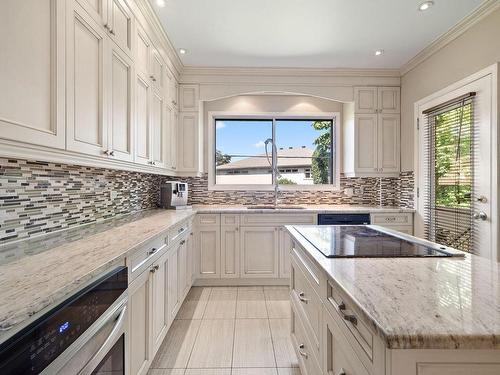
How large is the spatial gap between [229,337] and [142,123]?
6.10 feet

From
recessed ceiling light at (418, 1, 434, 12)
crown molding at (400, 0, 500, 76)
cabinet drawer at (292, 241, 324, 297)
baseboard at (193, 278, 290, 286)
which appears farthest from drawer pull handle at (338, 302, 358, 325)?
crown molding at (400, 0, 500, 76)

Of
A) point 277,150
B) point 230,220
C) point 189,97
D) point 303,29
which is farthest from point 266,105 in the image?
point 230,220

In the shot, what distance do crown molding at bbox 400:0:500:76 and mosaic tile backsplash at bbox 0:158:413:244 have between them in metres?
1.36

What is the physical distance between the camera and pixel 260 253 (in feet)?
10.7

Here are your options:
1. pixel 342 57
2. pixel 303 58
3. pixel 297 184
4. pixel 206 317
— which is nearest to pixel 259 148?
pixel 297 184

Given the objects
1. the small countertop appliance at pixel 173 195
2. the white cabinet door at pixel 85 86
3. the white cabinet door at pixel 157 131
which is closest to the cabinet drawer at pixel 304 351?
the white cabinet door at pixel 85 86

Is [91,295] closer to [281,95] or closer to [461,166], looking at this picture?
[461,166]

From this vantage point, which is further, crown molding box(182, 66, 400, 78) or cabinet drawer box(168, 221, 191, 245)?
crown molding box(182, 66, 400, 78)

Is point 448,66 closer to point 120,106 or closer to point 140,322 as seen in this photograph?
point 120,106

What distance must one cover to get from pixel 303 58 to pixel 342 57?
0.45 m

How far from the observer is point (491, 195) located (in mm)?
2252

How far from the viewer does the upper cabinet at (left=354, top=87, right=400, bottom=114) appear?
11.8 ft

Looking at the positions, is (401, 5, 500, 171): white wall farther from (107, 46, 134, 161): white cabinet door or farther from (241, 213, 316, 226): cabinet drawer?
(107, 46, 134, 161): white cabinet door

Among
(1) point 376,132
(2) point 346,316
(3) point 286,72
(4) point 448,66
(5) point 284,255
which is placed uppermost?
(3) point 286,72
